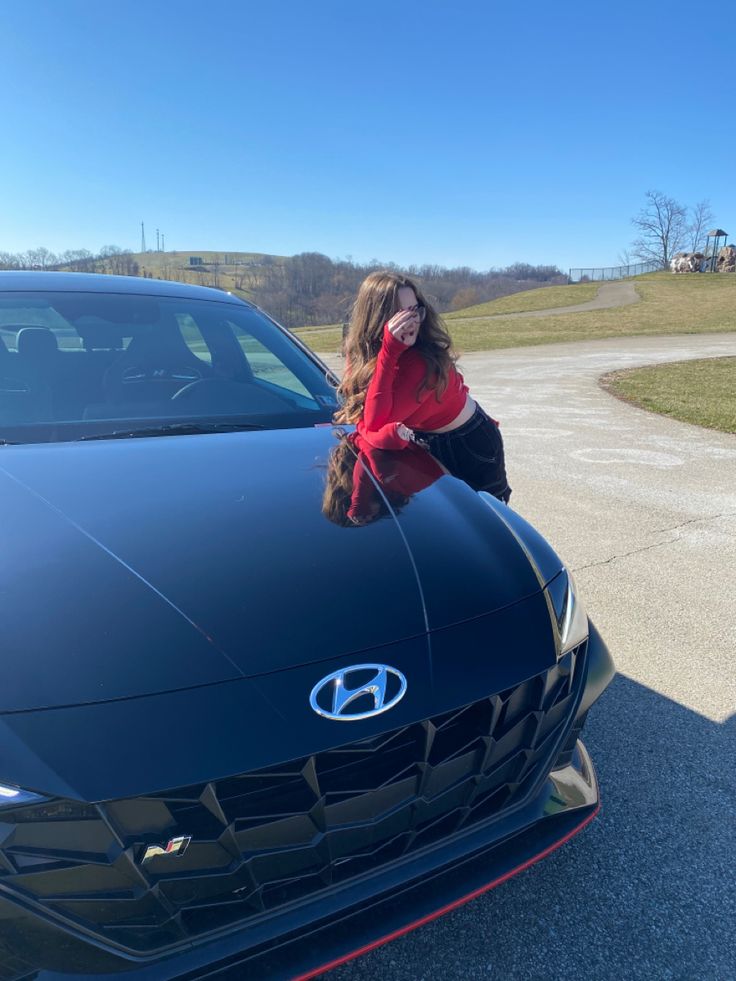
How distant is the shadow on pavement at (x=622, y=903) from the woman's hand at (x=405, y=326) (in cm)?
172

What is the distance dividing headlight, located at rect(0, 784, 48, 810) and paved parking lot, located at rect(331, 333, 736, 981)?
977 mm

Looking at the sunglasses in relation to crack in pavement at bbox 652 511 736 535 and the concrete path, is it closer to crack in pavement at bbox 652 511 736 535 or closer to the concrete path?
crack in pavement at bbox 652 511 736 535

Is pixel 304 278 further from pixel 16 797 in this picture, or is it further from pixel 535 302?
pixel 16 797

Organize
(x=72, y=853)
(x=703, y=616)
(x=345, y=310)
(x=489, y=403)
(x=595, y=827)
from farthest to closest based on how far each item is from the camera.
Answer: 1. (x=489, y=403)
2. (x=703, y=616)
3. (x=345, y=310)
4. (x=595, y=827)
5. (x=72, y=853)

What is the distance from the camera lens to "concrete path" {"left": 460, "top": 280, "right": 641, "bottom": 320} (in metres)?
38.5

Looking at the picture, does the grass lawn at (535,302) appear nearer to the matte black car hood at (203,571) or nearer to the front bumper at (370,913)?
the matte black car hood at (203,571)

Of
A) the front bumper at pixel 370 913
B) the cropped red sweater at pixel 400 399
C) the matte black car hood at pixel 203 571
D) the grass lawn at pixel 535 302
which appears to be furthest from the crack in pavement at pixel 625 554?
the grass lawn at pixel 535 302

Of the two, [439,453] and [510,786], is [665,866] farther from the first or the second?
[439,453]

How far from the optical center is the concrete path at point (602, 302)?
38.5 meters

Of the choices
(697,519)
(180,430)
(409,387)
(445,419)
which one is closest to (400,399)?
(409,387)

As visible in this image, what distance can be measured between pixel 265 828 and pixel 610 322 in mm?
31841

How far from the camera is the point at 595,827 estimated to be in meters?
2.19

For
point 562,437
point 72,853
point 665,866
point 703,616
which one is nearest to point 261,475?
point 72,853

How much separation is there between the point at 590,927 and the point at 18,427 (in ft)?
7.61
